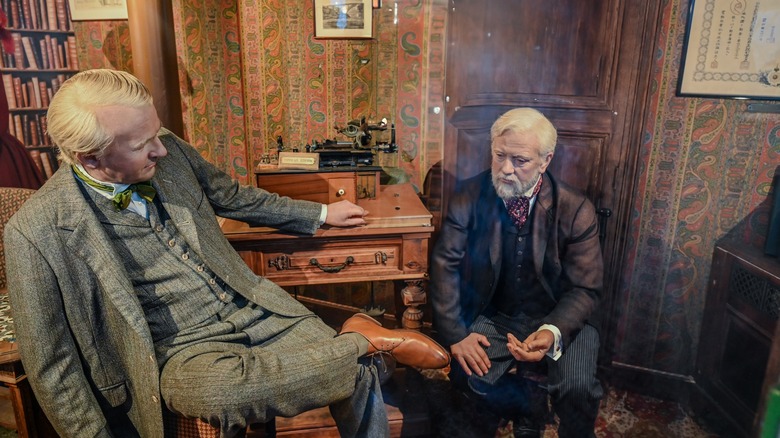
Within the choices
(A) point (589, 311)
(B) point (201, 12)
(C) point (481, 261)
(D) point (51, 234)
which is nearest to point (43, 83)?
(B) point (201, 12)

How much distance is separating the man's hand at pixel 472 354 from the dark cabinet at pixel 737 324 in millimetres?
893

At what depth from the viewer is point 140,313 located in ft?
4.87

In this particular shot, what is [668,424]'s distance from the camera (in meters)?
2.32

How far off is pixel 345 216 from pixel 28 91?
1435 mm

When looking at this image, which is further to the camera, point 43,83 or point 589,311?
point 43,83

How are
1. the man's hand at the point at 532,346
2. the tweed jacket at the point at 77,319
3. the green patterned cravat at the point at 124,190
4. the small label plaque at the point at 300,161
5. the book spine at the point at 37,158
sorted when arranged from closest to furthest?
the tweed jacket at the point at 77,319
the green patterned cravat at the point at 124,190
the man's hand at the point at 532,346
the small label plaque at the point at 300,161
the book spine at the point at 37,158

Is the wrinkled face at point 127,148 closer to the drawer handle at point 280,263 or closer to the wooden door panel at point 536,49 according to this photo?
the drawer handle at point 280,263

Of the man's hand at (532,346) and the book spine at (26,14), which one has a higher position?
the book spine at (26,14)

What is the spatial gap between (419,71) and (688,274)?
1556mm

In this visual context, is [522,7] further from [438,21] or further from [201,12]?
[201,12]

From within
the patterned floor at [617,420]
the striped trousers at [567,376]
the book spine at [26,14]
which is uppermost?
the book spine at [26,14]

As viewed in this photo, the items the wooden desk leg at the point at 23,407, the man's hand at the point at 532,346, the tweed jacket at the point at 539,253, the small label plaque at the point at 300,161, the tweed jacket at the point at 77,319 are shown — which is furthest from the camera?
the small label plaque at the point at 300,161

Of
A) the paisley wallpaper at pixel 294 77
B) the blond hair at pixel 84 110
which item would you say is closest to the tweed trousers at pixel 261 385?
the blond hair at pixel 84 110

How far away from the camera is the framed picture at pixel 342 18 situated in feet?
8.04
